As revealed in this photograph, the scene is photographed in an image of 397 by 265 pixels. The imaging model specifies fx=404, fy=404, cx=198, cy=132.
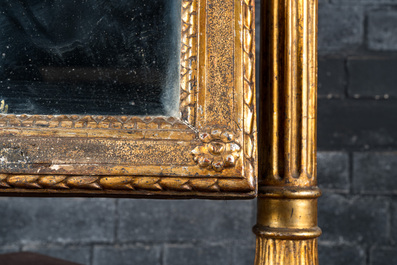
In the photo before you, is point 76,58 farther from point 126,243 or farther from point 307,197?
point 126,243

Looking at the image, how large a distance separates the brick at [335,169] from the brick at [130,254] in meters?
0.62

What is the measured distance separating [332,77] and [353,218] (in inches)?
19.1

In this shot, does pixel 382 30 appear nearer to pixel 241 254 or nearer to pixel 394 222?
pixel 394 222

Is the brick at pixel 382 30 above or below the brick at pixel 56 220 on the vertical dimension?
above

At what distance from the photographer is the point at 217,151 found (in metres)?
0.52

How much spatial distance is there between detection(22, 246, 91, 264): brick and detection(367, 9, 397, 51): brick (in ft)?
3.96

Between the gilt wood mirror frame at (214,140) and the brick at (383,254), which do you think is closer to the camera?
the gilt wood mirror frame at (214,140)

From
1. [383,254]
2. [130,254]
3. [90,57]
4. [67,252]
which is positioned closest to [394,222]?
[383,254]

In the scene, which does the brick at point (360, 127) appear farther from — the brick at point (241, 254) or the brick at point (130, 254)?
the brick at point (130, 254)

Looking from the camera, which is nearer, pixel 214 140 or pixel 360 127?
pixel 214 140

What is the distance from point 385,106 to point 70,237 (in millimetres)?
1158

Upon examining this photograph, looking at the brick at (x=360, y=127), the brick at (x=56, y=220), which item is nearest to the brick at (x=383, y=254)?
the brick at (x=360, y=127)

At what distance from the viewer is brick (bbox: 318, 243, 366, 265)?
136cm

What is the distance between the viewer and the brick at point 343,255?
4.48 ft
